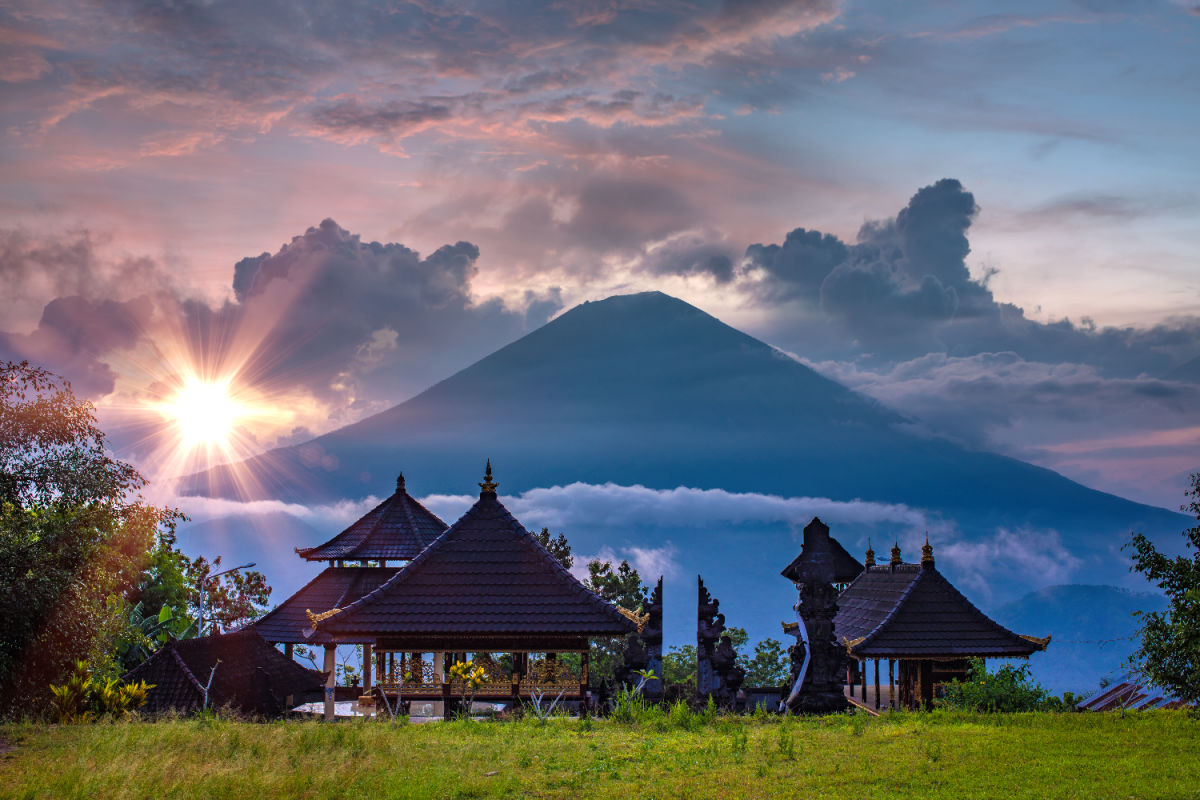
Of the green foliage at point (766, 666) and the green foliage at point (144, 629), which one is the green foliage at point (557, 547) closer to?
the green foliage at point (766, 666)

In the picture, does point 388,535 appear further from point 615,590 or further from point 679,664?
point 679,664

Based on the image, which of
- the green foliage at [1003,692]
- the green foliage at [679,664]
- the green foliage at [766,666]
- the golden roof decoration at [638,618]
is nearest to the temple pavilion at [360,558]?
the golden roof decoration at [638,618]

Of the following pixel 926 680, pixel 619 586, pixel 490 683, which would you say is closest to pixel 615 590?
pixel 619 586

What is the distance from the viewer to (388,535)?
31438 millimetres

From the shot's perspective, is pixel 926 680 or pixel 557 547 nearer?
pixel 926 680

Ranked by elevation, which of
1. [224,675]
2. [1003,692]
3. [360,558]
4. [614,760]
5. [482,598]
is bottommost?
[224,675]

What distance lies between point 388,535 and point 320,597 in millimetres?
2970

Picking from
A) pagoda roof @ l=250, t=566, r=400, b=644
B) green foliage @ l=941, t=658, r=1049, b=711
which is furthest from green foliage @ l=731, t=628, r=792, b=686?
green foliage @ l=941, t=658, r=1049, b=711

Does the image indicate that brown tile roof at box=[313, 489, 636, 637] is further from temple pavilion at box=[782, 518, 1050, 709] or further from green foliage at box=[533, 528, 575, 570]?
green foliage at box=[533, 528, 575, 570]

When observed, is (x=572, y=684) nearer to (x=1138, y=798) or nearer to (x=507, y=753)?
(x=507, y=753)

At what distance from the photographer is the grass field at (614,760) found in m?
13.0

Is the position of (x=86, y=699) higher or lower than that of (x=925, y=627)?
lower

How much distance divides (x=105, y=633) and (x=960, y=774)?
19.8 m

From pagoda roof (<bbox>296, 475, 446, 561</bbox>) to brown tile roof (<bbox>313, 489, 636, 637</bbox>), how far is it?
8.25 meters
